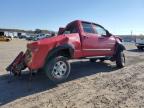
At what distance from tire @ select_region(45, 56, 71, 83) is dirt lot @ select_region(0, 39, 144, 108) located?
228 mm

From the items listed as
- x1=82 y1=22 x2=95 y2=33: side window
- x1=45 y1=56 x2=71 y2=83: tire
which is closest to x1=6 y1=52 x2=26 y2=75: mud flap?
x1=45 y1=56 x2=71 y2=83: tire

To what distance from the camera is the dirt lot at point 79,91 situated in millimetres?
5572

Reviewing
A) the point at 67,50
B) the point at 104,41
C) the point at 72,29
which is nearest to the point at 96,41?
the point at 104,41

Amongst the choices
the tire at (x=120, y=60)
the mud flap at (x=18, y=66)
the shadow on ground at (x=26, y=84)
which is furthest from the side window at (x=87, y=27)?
the mud flap at (x=18, y=66)

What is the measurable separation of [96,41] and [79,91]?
10.6 ft

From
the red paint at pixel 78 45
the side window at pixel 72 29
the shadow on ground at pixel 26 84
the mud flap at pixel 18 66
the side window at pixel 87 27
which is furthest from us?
the side window at pixel 87 27

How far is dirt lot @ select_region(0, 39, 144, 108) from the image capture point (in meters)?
5.57

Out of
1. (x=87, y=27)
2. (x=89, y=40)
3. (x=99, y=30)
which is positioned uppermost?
(x=87, y=27)

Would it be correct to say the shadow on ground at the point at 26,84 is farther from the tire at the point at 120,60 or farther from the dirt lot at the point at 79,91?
the tire at the point at 120,60

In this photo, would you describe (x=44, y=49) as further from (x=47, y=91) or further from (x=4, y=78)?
(x=4, y=78)

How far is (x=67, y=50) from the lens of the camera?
8023 millimetres

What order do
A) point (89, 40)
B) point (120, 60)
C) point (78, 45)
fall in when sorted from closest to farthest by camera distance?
point (78, 45), point (89, 40), point (120, 60)

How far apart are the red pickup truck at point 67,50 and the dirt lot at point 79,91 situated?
21.1 inches

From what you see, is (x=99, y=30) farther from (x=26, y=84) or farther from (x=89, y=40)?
(x=26, y=84)
